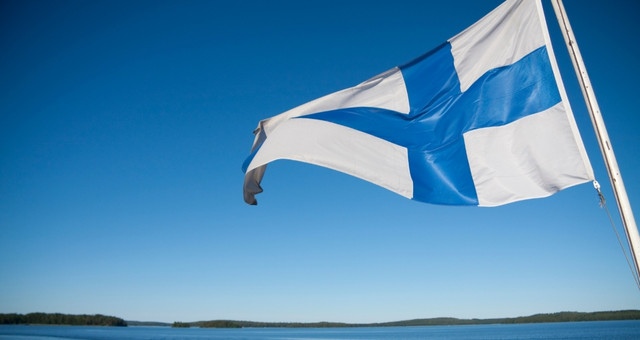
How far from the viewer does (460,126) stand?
14.1 ft

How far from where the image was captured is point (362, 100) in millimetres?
4910

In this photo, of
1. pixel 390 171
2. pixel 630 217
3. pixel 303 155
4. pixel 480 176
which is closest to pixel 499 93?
pixel 480 176

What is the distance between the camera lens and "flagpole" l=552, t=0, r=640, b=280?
2.77 meters

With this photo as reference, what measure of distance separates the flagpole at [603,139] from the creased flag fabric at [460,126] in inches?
12.0

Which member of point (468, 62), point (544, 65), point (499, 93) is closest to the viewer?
point (544, 65)

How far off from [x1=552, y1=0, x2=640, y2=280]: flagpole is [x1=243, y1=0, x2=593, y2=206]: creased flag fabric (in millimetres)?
304

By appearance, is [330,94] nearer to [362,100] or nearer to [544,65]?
[362,100]

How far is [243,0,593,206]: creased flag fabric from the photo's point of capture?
12.0 ft

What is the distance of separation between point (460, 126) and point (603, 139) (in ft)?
4.74

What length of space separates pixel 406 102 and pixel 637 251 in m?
2.60

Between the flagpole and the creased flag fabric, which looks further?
the creased flag fabric

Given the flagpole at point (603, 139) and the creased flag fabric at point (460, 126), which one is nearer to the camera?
the flagpole at point (603, 139)

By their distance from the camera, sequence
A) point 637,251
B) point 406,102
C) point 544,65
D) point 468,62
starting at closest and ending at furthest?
point 637,251 < point 544,65 < point 468,62 < point 406,102

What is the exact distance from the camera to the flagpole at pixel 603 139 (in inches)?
109
